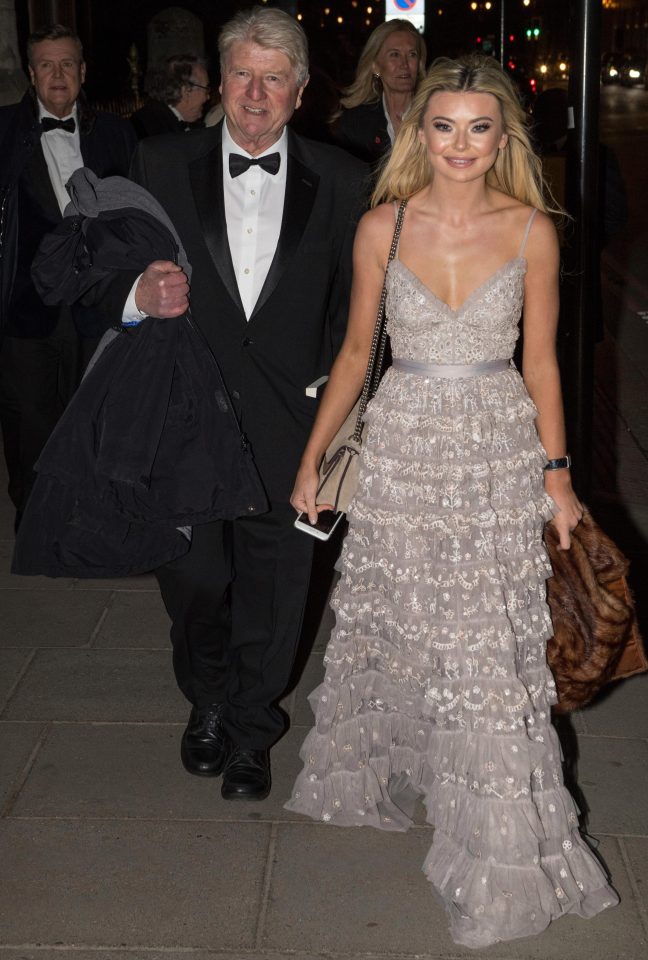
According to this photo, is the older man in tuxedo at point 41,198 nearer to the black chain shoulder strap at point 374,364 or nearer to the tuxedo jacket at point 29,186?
the tuxedo jacket at point 29,186

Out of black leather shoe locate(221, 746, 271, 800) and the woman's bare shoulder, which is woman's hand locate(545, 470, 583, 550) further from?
black leather shoe locate(221, 746, 271, 800)

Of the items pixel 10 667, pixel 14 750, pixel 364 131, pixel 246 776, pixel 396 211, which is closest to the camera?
pixel 396 211

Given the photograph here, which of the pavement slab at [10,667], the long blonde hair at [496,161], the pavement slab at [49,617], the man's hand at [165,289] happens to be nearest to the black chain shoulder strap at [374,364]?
the long blonde hair at [496,161]

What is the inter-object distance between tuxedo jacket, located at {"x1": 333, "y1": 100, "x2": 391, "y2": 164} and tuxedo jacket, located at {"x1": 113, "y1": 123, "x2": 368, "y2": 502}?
10.2ft

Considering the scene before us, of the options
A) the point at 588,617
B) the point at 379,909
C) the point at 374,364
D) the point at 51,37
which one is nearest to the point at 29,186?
the point at 51,37

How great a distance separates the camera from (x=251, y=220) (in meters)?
3.76

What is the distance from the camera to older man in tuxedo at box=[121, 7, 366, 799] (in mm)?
3643

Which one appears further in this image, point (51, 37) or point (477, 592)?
point (51, 37)

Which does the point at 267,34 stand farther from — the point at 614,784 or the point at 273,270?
the point at 614,784

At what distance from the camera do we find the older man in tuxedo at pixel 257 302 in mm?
3643

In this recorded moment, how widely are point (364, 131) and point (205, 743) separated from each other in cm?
405

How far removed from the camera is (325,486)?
357 cm

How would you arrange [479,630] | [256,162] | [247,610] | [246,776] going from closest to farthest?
1. [479,630]
2. [256,162]
3. [246,776]
4. [247,610]

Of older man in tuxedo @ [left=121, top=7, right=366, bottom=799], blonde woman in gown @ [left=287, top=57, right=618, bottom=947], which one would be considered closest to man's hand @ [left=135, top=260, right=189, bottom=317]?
older man in tuxedo @ [left=121, top=7, right=366, bottom=799]
